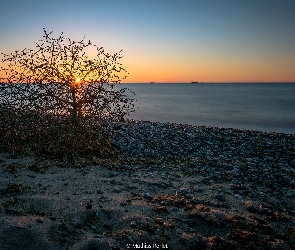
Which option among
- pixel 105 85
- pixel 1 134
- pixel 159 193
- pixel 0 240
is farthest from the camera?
pixel 1 134

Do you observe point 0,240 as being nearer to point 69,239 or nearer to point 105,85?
point 69,239

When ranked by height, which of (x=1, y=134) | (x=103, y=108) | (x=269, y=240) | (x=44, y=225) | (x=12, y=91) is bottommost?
(x=269, y=240)

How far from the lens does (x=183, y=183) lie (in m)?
6.30

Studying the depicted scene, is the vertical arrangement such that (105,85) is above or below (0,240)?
above

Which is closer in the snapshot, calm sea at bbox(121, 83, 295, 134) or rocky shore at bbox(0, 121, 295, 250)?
rocky shore at bbox(0, 121, 295, 250)

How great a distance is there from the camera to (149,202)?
512 cm

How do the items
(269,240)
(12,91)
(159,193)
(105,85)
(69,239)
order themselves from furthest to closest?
1. (105,85)
2. (12,91)
3. (159,193)
4. (269,240)
5. (69,239)

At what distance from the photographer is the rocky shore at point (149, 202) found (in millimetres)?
3762

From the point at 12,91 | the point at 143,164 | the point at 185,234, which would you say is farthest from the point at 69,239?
the point at 12,91

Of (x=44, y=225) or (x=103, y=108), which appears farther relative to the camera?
(x=103, y=108)

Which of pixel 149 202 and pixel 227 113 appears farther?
pixel 227 113

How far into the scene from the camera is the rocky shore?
3.76 metres

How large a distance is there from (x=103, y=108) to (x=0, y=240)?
190 inches

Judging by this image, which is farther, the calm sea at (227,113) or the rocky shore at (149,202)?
the calm sea at (227,113)
